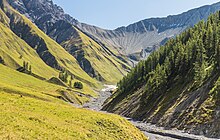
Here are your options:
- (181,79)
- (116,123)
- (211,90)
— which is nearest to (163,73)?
(181,79)

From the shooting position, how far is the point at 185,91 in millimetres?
121312

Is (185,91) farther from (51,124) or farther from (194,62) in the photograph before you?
(51,124)

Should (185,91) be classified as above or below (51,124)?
below

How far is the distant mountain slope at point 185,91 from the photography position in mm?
96438

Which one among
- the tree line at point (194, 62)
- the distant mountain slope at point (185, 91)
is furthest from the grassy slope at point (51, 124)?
the tree line at point (194, 62)

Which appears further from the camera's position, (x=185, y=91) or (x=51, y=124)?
(x=185, y=91)

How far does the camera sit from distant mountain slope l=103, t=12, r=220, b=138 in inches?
3797

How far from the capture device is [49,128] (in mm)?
44188

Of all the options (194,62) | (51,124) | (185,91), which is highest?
(51,124)

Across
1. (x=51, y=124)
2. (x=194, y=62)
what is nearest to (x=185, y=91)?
(x=194, y=62)

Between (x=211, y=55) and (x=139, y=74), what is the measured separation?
62.4 metres

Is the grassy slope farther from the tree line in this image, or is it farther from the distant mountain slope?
the tree line

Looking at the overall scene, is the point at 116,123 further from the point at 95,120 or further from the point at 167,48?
the point at 167,48

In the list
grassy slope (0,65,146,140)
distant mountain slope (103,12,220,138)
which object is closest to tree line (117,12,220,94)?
distant mountain slope (103,12,220,138)
